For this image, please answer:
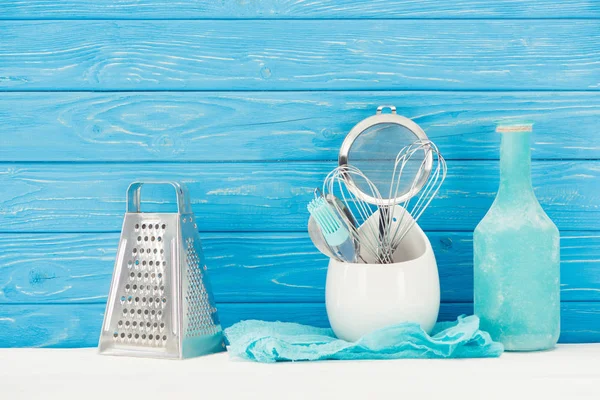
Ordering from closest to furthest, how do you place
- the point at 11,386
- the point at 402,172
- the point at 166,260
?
the point at 11,386
the point at 166,260
the point at 402,172

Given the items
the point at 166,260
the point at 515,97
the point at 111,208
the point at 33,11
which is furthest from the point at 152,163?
the point at 515,97

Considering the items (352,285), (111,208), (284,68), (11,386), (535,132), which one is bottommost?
(11,386)

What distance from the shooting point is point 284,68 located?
1.04m

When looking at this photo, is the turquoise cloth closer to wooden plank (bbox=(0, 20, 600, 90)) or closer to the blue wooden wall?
the blue wooden wall

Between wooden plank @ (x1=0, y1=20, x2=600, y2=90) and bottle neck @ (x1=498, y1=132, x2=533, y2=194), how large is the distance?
0.16 metres

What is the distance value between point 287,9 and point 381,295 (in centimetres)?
50

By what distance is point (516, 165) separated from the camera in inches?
35.8

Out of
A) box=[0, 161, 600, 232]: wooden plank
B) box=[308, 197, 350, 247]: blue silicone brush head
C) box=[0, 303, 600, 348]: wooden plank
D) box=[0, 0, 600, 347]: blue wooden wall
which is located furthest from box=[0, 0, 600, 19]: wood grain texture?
box=[0, 303, 600, 348]: wooden plank

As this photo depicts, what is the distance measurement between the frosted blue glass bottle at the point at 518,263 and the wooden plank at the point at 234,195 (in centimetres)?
13

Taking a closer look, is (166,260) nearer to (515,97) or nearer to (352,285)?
(352,285)

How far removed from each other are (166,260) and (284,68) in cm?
37

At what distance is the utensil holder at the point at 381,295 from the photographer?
87cm

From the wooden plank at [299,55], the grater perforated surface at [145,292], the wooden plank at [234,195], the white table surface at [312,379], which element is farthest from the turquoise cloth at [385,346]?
the wooden plank at [299,55]

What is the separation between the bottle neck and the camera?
2.97 feet
